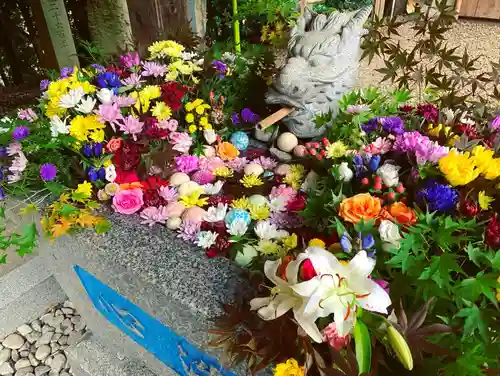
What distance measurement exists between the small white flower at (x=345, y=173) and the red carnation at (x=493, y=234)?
1.40ft

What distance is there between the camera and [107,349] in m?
2.10

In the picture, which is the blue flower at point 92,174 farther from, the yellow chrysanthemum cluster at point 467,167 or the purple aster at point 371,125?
the yellow chrysanthemum cluster at point 467,167

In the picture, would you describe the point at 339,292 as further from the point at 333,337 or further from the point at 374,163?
the point at 374,163

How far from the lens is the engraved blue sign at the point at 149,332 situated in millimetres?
1495

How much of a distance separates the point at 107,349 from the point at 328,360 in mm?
1451

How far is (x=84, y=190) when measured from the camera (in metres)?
1.61

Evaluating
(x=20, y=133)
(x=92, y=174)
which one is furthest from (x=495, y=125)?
(x=20, y=133)

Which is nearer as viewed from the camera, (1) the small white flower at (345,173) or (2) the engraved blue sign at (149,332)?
(1) the small white flower at (345,173)

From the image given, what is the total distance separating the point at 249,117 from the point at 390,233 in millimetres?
1068

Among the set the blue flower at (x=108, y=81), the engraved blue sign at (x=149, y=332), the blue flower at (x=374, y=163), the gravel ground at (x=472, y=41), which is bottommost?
the engraved blue sign at (x=149, y=332)

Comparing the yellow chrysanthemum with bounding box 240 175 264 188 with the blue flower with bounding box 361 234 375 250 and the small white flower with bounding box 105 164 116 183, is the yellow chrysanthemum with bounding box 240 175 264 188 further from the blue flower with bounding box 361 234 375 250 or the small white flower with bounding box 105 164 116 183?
the blue flower with bounding box 361 234 375 250

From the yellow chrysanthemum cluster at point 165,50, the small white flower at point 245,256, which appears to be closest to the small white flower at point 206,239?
the small white flower at point 245,256

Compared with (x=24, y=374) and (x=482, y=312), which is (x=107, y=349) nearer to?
(x=24, y=374)

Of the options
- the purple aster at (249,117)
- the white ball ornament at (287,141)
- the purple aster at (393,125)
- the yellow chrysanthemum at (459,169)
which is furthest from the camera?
the purple aster at (249,117)
